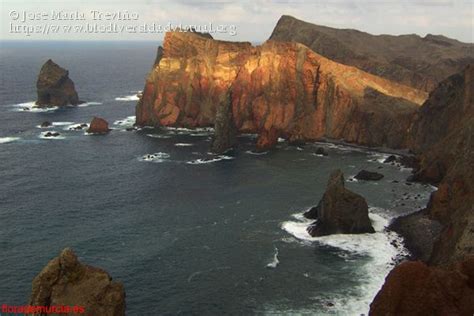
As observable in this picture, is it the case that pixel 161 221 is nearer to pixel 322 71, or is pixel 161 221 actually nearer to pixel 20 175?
pixel 20 175

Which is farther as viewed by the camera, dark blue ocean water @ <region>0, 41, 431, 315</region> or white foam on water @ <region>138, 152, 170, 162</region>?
white foam on water @ <region>138, 152, 170, 162</region>

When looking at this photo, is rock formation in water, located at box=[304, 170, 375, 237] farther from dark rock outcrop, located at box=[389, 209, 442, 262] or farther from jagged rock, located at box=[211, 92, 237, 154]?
jagged rock, located at box=[211, 92, 237, 154]

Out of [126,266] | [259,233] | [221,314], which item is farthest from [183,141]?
[221,314]

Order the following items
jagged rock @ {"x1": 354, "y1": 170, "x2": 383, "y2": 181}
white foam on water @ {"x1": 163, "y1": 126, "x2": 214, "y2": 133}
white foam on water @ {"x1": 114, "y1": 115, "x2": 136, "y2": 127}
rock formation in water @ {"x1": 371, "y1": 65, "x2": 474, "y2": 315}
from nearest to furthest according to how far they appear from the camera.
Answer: rock formation in water @ {"x1": 371, "y1": 65, "x2": 474, "y2": 315}
jagged rock @ {"x1": 354, "y1": 170, "x2": 383, "y2": 181}
white foam on water @ {"x1": 163, "y1": 126, "x2": 214, "y2": 133}
white foam on water @ {"x1": 114, "y1": 115, "x2": 136, "y2": 127}

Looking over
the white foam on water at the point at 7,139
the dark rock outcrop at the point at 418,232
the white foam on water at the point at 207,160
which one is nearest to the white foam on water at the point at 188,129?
the white foam on water at the point at 207,160

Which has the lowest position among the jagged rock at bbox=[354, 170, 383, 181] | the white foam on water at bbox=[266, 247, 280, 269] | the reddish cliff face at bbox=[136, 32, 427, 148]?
the white foam on water at bbox=[266, 247, 280, 269]

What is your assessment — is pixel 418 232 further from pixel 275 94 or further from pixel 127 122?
pixel 127 122

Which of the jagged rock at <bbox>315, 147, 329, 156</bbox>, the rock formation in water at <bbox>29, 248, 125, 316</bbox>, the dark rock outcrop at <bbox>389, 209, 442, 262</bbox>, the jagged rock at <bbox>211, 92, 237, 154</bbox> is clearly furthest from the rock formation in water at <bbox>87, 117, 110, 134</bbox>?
the rock formation in water at <bbox>29, 248, 125, 316</bbox>
